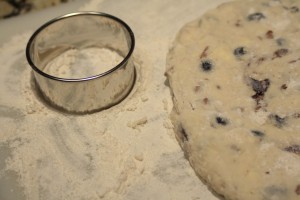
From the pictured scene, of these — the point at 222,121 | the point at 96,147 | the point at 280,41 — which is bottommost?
Result: the point at 96,147

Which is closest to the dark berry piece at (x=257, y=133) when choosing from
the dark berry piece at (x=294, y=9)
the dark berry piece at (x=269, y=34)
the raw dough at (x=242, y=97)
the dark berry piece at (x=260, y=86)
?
the raw dough at (x=242, y=97)

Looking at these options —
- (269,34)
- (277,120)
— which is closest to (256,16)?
(269,34)

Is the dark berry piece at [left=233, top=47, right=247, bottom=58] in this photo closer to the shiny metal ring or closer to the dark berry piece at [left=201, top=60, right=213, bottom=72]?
the dark berry piece at [left=201, top=60, right=213, bottom=72]

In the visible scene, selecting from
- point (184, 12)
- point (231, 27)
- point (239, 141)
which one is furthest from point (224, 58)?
point (184, 12)

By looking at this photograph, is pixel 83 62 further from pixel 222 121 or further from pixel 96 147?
pixel 222 121

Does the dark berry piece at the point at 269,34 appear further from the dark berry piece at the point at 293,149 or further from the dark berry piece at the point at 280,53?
the dark berry piece at the point at 293,149

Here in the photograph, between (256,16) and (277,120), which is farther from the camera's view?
(256,16)
